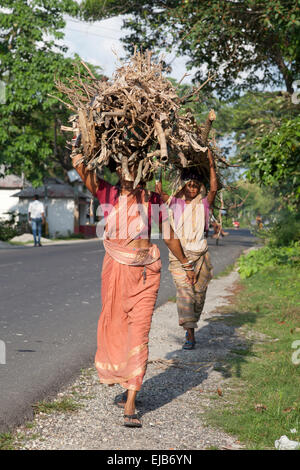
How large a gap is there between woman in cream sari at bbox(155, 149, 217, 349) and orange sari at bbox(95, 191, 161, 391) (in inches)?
85.9

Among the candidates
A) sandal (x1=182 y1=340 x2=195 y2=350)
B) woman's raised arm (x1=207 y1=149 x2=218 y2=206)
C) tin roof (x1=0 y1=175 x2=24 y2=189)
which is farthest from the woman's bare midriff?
tin roof (x1=0 y1=175 x2=24 y2=189)

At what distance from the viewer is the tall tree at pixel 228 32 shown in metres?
12.3

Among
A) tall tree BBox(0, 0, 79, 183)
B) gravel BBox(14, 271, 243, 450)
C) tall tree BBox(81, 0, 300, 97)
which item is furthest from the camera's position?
tall tree BBox(0, 0, 79, 183)

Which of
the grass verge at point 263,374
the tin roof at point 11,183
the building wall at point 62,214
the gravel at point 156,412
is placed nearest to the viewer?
the gravel at point 156,412

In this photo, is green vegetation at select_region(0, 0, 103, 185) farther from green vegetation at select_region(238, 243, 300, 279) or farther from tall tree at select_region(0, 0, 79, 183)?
green vegetation at select_region(238, 243, 300, 279)

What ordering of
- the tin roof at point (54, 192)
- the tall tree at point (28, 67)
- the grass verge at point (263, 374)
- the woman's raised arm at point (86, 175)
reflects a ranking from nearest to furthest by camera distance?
1. the grass verge at point (263, 374)
2. the woman's raised arm at point (86, 175)
3. the tall tree at point (28, 67)
4. the tin roof at point (54, 192)

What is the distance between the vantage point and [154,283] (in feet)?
15.0

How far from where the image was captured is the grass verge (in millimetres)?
4098

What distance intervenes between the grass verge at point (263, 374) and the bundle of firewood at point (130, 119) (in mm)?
1910

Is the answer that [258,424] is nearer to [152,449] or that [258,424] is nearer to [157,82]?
[152,449]

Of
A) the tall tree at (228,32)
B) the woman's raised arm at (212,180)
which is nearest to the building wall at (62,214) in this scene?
the tall tree at (228,32)

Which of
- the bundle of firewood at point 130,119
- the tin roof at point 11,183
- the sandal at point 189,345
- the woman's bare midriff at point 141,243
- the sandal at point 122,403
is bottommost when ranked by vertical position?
the sandal at point 189,345

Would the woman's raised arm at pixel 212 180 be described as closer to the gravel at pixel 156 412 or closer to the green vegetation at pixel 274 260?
the gravel at pixel 156 412

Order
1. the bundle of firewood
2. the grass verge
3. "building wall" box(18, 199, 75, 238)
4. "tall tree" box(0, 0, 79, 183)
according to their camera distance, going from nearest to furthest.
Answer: the grass verge, the bundle of firewood, "tall tree" box(0, 0, 79, 183), "building wall" box(18, 199, 75, 238)
